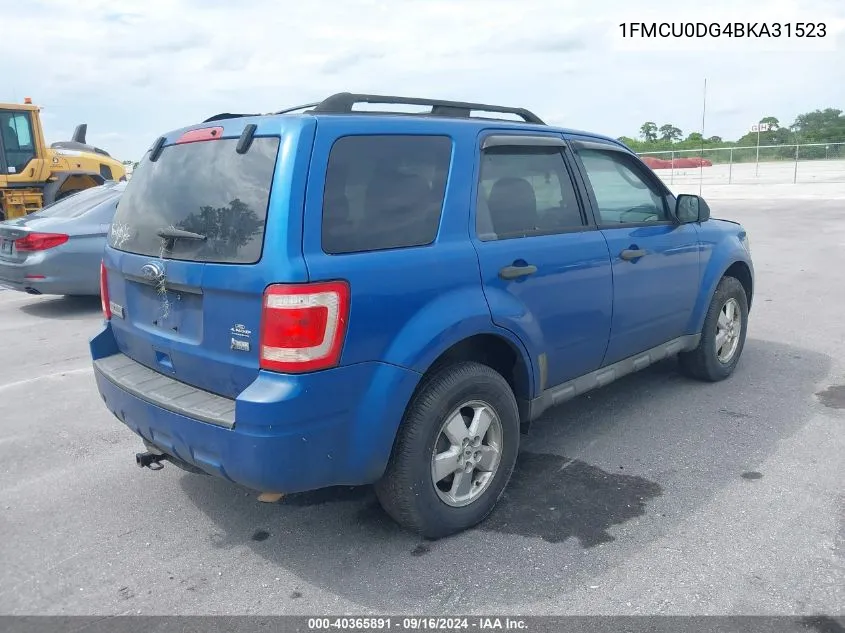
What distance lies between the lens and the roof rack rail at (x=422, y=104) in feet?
10.5

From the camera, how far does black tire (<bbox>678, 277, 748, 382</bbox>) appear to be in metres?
5.22

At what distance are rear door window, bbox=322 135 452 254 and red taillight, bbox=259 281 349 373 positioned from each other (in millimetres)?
210

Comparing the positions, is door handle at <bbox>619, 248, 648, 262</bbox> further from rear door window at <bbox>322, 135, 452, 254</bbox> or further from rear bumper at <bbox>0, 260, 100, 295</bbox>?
rear bumper at <bbox>0, 260, 100, 295</bbox>

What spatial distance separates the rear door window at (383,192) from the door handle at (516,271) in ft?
1.40

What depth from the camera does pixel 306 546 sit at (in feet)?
10.9

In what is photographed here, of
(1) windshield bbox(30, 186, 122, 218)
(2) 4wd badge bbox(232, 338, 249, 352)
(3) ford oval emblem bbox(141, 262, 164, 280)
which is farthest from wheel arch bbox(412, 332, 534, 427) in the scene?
(1) windshield bbox(30, 186, 122, 218)

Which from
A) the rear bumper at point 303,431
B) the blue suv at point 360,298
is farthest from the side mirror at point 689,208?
the rear bumper at point 303,431

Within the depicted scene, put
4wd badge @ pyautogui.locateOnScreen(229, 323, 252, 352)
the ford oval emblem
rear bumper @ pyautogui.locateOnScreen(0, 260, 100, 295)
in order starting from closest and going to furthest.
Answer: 1. 4wd badge @ pyautogui.locateOnScreen(229, 323, 252, 352)
2. the ford oval emblem
3. rear bumper @ pyautogui.locateOnScreen(0, 260, 100, 295)

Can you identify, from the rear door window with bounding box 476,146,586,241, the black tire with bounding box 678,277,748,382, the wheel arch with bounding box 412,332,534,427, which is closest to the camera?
the wheel arch with bounding box 412,332,534,427

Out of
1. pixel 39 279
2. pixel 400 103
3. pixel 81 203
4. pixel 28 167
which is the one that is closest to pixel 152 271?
pixel 400 103

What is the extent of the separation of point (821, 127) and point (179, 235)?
59.3 m

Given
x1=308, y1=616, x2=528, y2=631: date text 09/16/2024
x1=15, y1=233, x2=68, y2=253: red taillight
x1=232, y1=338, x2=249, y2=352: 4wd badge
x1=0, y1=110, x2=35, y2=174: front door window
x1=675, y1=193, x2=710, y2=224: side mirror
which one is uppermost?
x1=0, y1=110, x2=35, y2=174: front door window

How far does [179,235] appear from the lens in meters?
3.09

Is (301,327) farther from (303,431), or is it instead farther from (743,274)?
(743,274)
